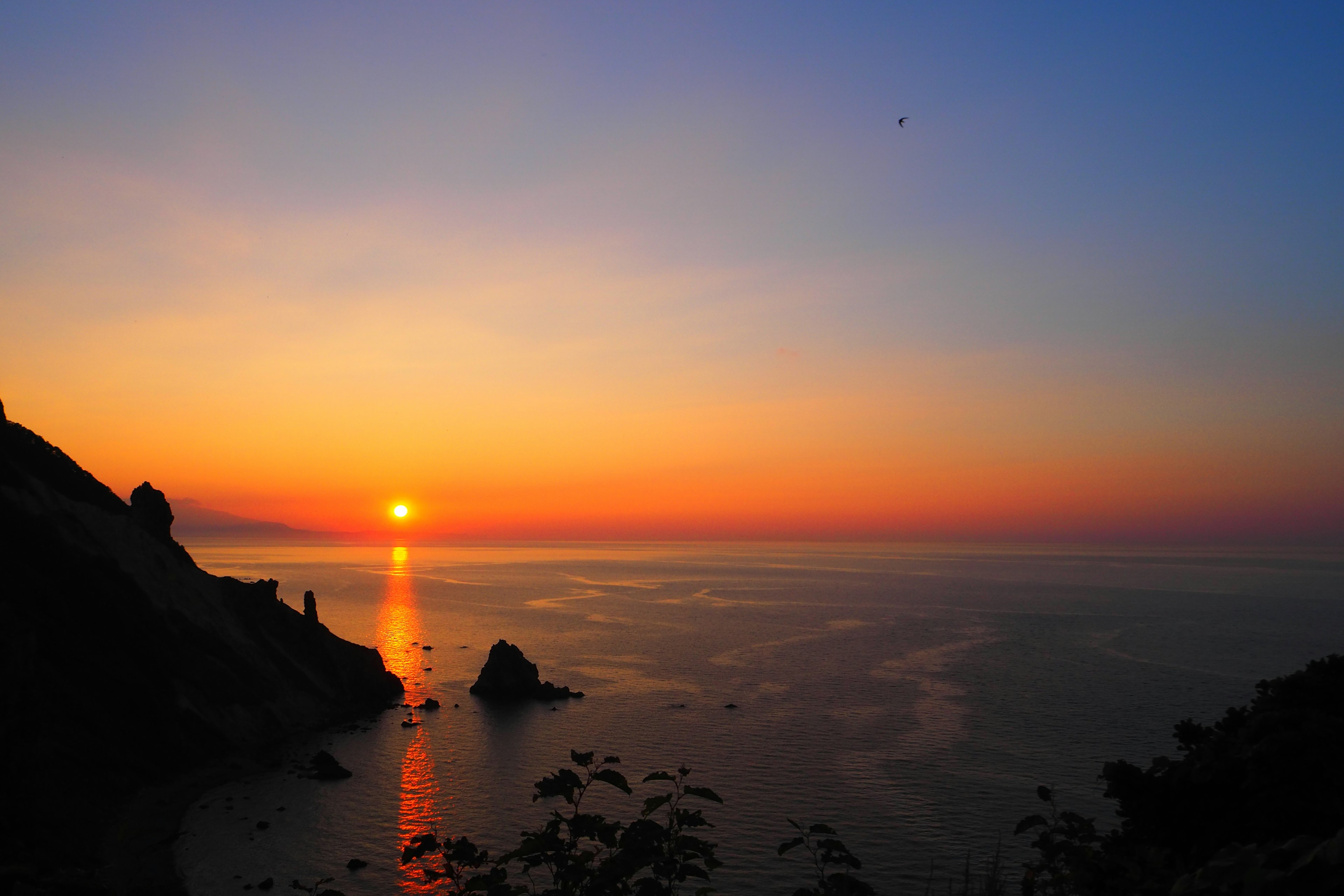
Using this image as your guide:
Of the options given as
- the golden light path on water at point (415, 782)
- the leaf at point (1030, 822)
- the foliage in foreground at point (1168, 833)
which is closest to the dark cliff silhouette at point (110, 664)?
the golden light path on water at point (415, 782)

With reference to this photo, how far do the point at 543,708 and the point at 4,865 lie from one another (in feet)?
187

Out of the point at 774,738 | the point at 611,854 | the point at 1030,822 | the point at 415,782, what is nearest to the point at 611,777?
the point at 611,854

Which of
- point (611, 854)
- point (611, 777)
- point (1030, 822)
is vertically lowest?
point (611, 854)

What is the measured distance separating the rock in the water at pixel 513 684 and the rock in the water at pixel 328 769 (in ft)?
100

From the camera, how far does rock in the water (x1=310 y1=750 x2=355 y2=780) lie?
5669cm

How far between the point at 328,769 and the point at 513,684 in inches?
1302

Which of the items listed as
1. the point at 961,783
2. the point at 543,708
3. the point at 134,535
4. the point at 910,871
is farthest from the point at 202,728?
the point at 961,783

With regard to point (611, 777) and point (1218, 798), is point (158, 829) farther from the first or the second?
A: point (1218, 798)

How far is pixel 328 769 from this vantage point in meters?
56.9

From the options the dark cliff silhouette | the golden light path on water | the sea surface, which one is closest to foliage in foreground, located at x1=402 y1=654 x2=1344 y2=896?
the golden light path on water

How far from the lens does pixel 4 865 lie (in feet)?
97.4

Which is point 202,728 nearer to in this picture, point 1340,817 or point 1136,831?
point 1136,831

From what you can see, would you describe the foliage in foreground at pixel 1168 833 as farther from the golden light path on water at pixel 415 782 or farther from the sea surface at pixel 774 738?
the sea surface at pixel 774 738

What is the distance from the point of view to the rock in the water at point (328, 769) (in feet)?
186
